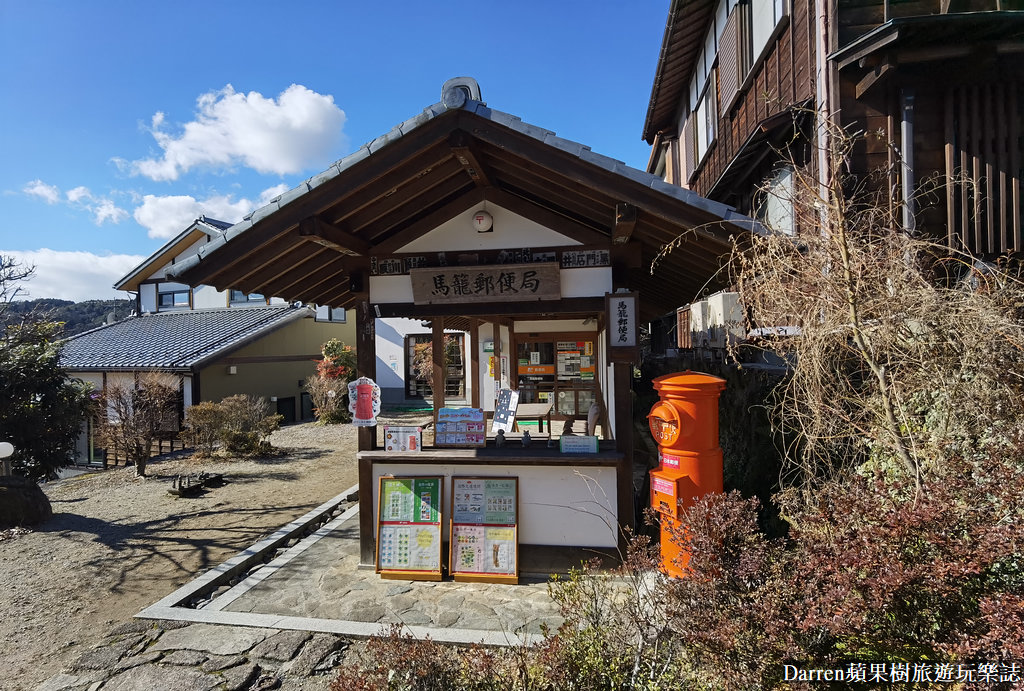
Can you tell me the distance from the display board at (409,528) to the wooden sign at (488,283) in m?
2.10

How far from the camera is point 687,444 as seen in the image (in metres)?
→ 4.84

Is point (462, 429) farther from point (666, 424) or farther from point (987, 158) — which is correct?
point (987, 158)

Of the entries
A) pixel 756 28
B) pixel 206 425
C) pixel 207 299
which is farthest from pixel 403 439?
pixel 207 299

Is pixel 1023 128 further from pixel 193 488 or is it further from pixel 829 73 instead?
pixel 193 488

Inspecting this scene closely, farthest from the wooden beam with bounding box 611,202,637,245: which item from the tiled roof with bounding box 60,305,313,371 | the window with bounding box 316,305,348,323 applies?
the window with bounding box 316,305,348,323

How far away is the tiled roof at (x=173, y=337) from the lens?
16.5 meters

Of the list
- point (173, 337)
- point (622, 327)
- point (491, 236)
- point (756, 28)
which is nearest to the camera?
point (622, 327)

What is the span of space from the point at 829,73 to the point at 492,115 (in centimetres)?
508

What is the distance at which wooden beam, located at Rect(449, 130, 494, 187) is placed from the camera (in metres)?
4.71

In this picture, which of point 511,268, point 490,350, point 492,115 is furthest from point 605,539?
point 490,350

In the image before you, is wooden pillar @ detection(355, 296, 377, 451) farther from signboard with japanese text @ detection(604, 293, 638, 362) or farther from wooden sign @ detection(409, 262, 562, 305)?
signboard with japanese text @ detection(604, 293, 638, 362)

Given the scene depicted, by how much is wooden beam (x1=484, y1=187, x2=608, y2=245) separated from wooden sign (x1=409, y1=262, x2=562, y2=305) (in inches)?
19.8

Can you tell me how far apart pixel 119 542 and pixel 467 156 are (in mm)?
6928

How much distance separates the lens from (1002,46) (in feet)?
19.1
